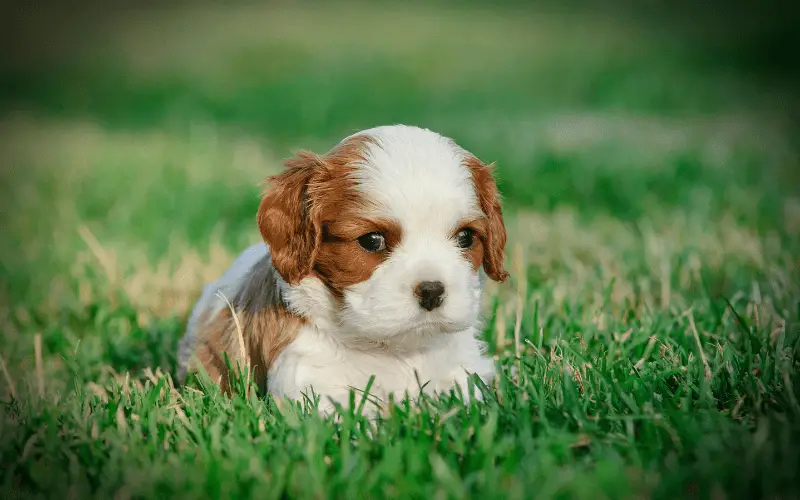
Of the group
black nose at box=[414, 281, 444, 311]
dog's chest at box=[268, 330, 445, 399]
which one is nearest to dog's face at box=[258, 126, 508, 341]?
black nose at box=[414, 281, 444, 311]

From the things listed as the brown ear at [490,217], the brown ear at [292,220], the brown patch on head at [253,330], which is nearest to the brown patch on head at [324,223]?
the brown ear at [292,220]

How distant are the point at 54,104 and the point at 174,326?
14352mm

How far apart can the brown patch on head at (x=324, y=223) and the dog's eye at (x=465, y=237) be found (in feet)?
0.99

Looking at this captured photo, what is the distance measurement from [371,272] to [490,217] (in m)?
0.70

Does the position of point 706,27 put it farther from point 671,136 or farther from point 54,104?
point 54,104

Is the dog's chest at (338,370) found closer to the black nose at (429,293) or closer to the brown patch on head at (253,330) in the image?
the brown patch on head at (253,330)

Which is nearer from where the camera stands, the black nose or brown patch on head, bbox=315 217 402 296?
the black nose

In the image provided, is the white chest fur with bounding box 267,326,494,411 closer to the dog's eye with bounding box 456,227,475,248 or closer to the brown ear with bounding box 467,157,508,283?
the brown ear with bounding box 467,157,508,283

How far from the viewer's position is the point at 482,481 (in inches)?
111

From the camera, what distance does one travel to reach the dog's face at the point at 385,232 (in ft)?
11.7

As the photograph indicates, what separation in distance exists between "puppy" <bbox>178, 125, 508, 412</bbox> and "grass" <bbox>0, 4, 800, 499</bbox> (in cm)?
29

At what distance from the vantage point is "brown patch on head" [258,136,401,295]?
3664 millimetres

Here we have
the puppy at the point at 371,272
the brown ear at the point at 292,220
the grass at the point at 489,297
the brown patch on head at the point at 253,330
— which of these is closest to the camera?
the grass at the point at 489,297

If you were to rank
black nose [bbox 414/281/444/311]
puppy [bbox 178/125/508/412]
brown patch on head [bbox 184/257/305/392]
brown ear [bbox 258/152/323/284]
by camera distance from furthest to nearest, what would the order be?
brown patch on head [bbox 184/257/305/392]
brown ear [bbox 258/152/323/284]
puppy [bbox 178/125/508/412]
black nose [bbox 414/281/444/311]
